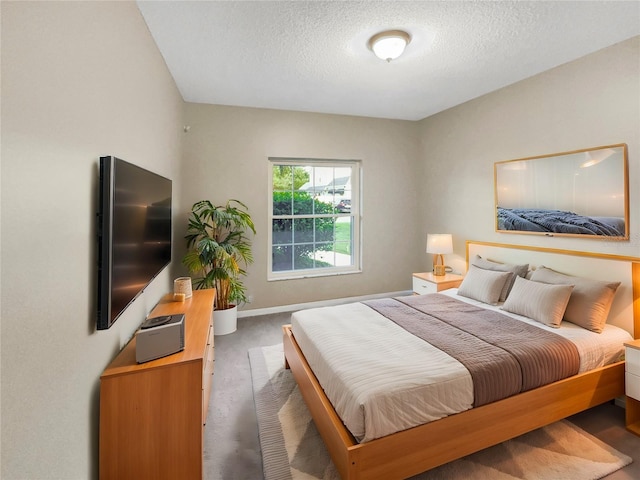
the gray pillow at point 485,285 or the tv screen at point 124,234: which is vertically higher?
the tv screen at point 124,234

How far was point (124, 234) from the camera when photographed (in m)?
1.51

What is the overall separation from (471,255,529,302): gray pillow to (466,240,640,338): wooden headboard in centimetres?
13

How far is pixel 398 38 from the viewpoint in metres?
2.24

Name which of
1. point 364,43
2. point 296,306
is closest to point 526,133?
point 364,43

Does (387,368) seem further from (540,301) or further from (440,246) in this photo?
(440,246)

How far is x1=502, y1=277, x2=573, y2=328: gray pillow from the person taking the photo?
228 centimetres

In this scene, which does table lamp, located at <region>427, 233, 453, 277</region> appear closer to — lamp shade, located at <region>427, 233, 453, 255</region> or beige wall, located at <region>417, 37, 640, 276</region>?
lamp shade, located at <region>427, 233, 453, 255</region>

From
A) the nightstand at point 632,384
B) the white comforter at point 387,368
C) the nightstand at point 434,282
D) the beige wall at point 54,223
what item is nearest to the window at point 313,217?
the nightstand at point 434,282

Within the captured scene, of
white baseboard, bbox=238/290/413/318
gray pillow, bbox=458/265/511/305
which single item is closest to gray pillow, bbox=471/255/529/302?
gray pillow, bbox=458/265/511/305

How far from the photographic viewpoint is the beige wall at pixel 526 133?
2.33m

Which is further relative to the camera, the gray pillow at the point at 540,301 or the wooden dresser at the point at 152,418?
the gray pillow at the point at 540,301

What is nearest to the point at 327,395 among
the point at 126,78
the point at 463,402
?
the point at 463,402

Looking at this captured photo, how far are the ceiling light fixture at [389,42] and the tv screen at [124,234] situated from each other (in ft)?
6.25

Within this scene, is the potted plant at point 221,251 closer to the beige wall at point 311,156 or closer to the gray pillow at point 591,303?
the beige wall at point 311,156
